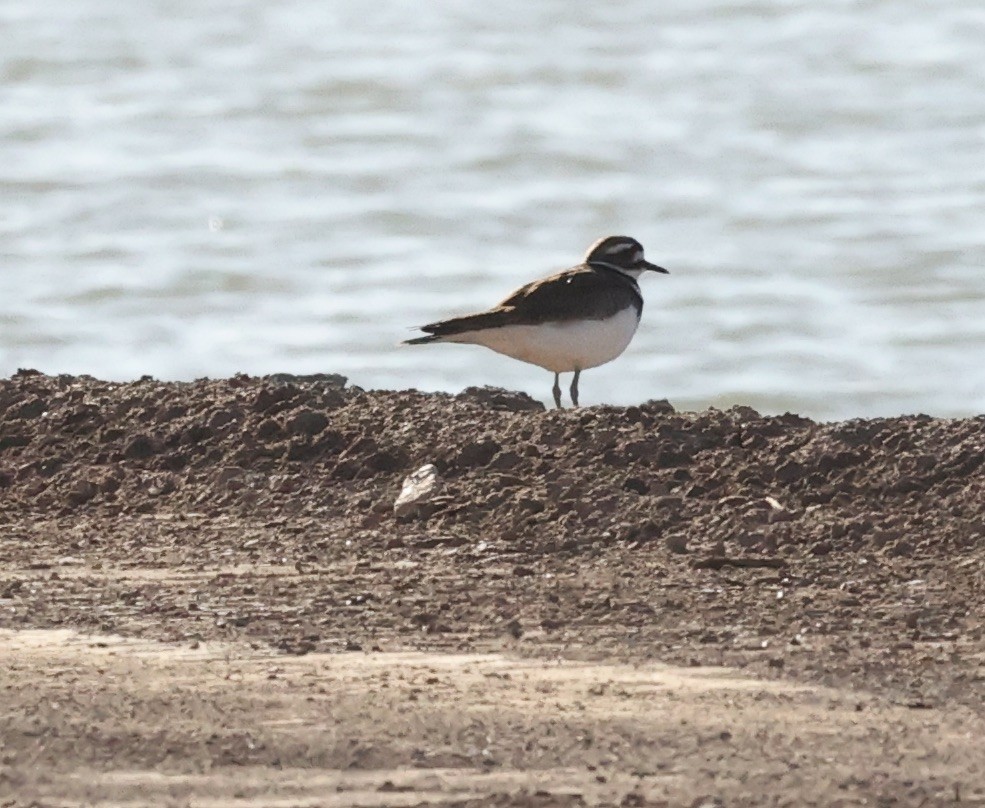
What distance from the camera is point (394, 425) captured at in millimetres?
10148

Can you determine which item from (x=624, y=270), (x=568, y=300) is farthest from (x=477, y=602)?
(x=624, y=270)

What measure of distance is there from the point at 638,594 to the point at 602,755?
6.49 feet

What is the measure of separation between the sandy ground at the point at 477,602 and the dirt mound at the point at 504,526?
17mm

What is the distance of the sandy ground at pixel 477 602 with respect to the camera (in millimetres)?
Result: 5953

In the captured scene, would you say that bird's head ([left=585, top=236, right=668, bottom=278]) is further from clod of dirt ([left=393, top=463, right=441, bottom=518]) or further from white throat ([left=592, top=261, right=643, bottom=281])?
clod of dirt ([left=393, top=463, right=441, bottom=518])

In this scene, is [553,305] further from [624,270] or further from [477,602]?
[477,602]

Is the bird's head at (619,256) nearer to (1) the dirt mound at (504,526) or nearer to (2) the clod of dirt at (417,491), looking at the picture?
(1) the dirt mound at (504,526)

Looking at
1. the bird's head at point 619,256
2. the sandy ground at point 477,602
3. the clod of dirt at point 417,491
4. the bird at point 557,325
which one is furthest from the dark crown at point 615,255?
the clod of dirt at point 417,491

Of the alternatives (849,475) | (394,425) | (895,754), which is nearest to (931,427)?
(849,475)

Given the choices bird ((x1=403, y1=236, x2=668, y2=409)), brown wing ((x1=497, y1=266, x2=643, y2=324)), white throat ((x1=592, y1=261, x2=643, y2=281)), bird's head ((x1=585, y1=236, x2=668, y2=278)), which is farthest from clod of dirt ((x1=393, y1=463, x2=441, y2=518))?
bird's head ((x1=585, y1=236, x2=668, y2=278))

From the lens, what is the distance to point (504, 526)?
29.5 feet

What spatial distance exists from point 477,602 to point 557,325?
5.19 meters

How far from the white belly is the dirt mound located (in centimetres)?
182

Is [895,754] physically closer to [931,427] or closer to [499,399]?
[931,427]
